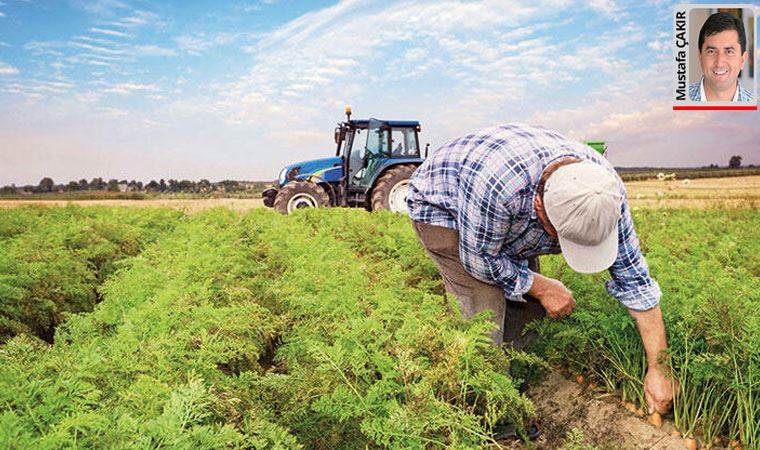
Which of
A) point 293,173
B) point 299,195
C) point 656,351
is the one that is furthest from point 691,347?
point 293,173

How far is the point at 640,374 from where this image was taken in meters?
4.16

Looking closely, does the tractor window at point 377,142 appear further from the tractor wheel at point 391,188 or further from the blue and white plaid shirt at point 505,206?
the blue and white plaid shirt at point 505,206

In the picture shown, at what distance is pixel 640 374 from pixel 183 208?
1355 cm

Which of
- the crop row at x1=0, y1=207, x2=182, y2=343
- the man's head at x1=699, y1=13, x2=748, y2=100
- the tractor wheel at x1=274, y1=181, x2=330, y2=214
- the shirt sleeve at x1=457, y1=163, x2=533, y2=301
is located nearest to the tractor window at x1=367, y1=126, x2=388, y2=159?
the tractor wheel at x1=274, y1=181, x2=330, y2=214

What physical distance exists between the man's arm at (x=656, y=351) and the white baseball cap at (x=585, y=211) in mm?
686

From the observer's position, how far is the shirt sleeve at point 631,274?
11.4 ft

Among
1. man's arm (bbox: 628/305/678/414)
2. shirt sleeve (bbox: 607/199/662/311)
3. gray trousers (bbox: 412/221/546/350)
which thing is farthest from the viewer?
gray trousers (bbox: 412/221/546/350)

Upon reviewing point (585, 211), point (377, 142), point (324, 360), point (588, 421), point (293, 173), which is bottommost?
point (588, 421)

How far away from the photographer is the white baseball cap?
9.89ft

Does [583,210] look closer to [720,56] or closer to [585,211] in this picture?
[585,211]

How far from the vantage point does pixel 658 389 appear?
376 centimetres

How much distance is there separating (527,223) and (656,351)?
1.13 meters

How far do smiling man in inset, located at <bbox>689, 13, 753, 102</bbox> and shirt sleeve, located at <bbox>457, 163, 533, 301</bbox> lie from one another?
16.2 feet

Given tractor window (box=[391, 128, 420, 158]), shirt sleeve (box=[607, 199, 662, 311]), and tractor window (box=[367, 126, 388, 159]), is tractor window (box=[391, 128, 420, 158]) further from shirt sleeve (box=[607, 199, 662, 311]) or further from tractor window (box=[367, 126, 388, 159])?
shirt sleeve (box=[607, 199, 662, 311])
